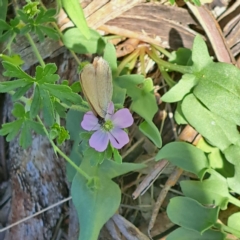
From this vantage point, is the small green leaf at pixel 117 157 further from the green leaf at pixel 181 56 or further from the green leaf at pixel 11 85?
the green leaf at pixel 181 56

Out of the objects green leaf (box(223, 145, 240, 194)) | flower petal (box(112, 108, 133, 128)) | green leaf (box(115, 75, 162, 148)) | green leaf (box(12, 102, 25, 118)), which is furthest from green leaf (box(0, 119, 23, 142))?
green leaf (box(223, 145, 240, 194))

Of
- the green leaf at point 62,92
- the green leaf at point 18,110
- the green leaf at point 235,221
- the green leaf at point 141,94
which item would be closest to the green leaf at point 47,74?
the green leaf at point 62,92

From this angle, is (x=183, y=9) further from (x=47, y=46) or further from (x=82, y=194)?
(x=82, y=194)

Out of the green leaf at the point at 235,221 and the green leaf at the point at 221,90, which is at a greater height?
the green leaf at the point at 221,90

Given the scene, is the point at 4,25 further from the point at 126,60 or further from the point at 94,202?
the point at 94,202

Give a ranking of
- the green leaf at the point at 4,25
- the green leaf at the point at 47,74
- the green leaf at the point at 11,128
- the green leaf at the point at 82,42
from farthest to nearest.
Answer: the green leaf at the point at 82,42 < the green leaf at the point at 4,25 < the green leaf at the point at 11,128 < the green leaf at the point at 47,74

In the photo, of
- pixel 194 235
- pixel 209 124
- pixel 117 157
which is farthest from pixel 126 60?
pixel 194 235
